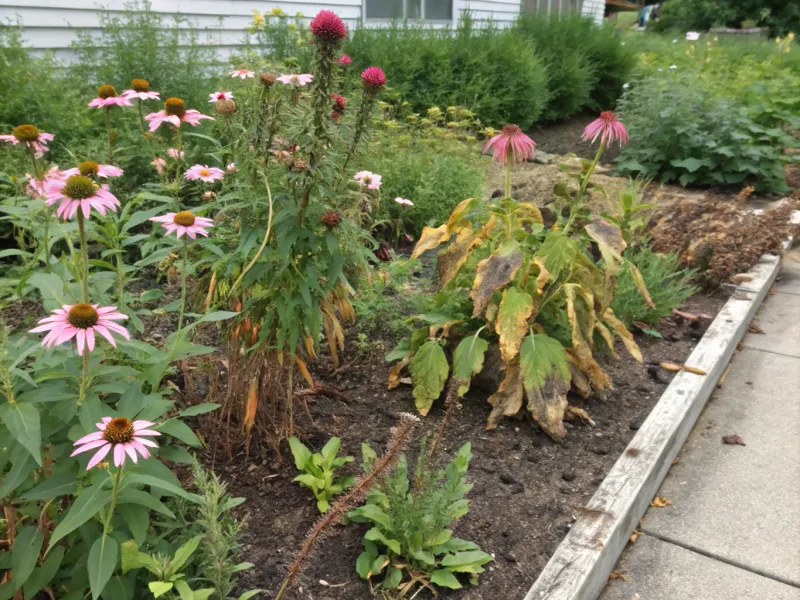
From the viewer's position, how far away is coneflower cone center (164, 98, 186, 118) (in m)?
2.10

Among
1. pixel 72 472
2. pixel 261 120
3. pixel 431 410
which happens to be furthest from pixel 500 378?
pixel 72 472

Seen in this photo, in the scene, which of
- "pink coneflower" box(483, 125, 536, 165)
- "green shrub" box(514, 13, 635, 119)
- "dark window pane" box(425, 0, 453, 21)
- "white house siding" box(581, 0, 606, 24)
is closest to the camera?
"pink coneflower" box(483, 125, 536, 165)

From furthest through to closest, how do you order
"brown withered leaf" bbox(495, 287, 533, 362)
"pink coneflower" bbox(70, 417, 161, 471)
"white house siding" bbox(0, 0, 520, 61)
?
"white house siding" bbox(0, 0, 520, 61) → "brown withered leaf" bbox(495, 287, 533, 362) → "pink coneflower" bbox(70, 417, 161, 471)

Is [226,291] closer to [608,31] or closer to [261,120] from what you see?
[261,120]

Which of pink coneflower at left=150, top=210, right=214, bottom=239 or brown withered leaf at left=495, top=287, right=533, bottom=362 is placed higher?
pink coneflower at left=150, top=210, right=214, bottom=239

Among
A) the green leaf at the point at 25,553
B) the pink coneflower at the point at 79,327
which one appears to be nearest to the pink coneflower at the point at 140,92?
the pink coneflower at the point at 79,327

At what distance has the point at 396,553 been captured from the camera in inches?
79.7

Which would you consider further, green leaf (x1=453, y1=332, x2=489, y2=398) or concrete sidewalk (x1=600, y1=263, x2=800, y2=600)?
green leaf (x1=453, y1=332, x2=489, y2=398)

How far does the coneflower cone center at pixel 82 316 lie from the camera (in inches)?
53.3

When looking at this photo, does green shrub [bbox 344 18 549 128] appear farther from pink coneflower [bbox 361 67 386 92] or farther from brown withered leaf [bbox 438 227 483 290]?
pink coneflower [bbox 361 67 386 92]

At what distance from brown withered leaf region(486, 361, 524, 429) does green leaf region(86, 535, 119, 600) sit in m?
1.64

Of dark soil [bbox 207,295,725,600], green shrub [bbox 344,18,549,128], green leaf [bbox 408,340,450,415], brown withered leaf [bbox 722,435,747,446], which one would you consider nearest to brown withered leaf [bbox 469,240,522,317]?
green leaf [bbox 408,340,450,415]

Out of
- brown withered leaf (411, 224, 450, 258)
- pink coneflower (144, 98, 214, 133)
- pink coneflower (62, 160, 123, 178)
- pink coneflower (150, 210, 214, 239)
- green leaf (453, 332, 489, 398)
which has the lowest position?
green leaf (453, 332, 489, 398)

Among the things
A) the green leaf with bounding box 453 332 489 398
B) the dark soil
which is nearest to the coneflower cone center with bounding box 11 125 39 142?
the dark soil
